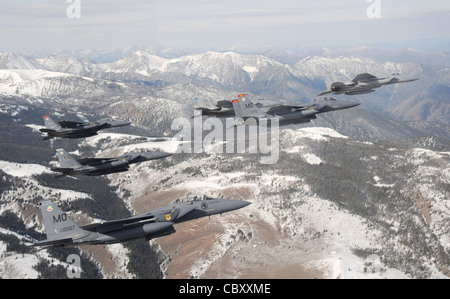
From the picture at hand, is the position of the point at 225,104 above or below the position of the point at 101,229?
above

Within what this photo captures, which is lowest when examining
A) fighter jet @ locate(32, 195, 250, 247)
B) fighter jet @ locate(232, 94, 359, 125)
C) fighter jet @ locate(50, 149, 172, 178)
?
fighter jet @ locate(32, 195, 250, 247)

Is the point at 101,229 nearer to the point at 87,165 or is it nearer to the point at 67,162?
the point at 87,165

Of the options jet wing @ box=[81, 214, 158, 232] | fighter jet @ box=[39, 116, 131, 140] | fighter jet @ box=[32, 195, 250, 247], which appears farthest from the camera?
fighter jet @ box=[39, 116, 131, 140]

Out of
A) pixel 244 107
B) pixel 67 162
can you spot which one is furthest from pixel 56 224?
pixel 244 107

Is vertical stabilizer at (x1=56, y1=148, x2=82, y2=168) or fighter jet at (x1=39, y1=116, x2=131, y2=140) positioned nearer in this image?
vertical stabilizer at (x1=56, y1=148, x2=82, y2=168)

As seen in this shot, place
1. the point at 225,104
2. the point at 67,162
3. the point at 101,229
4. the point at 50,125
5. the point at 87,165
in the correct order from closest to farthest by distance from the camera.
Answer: the point at 101,229, the point at 87,165, the point at 67,162, the point at 50,125, the point at 225,104

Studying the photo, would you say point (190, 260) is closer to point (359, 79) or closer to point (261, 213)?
point (261, 213)

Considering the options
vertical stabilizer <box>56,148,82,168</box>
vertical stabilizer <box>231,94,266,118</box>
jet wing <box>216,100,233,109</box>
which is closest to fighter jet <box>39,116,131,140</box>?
vertical stabilizer <box>56,148,82,168</box>

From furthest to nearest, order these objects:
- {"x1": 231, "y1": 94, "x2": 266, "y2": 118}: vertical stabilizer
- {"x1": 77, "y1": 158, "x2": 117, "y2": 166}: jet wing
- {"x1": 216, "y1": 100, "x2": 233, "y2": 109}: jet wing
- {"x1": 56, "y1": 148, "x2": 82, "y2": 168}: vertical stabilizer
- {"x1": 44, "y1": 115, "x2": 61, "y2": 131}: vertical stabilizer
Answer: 1. {"x1": 216, "y1": 100, "x2": 233, "y2": 109}: jet wing
2. {"x1": 231, "y1": 94, "x2": 266, "y2": 118}: vertical stabilizer
3. {"x1": 44, "y1": 115, "x2": 61, "y2": 131}: vertical stabilizer
4. {"x1": 56, "y1": 148, "x2": 82, "y2": 168}: vertical stabilizer
5. {"x1": 77, "y1": 158, "x2": 117, "y2": 166}: jet wing

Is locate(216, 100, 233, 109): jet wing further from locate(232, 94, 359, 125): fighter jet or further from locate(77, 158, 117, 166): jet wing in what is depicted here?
locate(77, 158, 117, 166): jet wing
